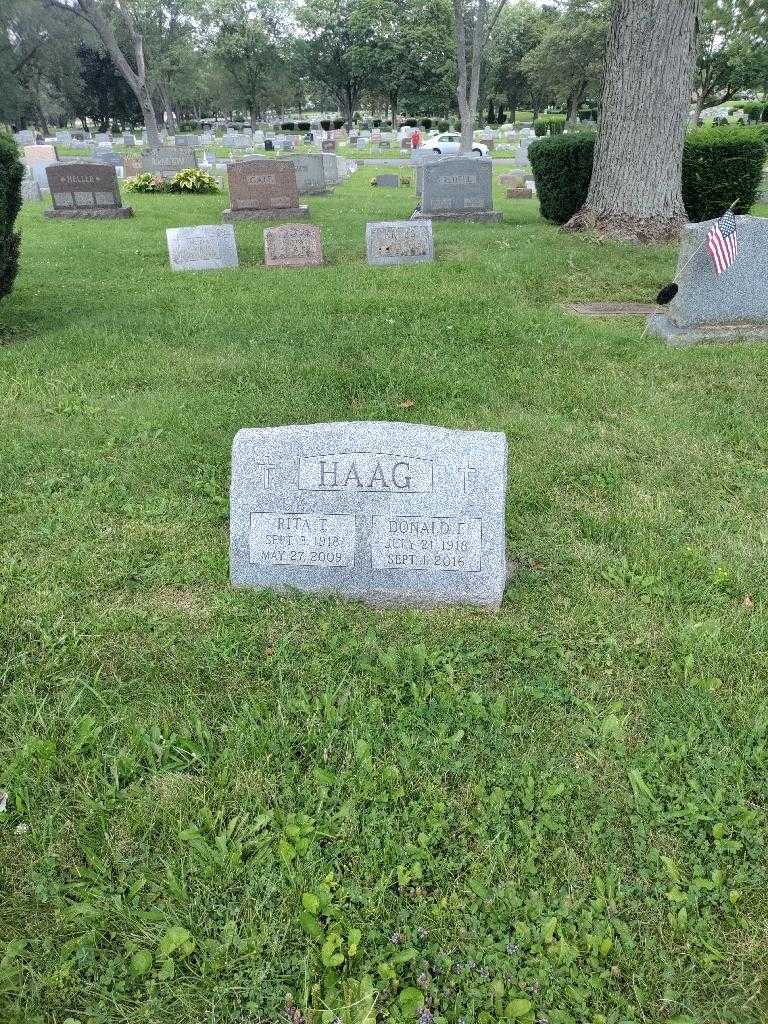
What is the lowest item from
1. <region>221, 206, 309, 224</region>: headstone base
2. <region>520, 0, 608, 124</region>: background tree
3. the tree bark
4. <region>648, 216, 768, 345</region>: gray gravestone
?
<region>648, 216, 768, 345</region>: gray gravestone

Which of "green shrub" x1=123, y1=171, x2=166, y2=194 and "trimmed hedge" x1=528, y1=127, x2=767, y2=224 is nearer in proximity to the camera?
"trimmed hedge" x1=528, y1=127, x2=767, y2=224

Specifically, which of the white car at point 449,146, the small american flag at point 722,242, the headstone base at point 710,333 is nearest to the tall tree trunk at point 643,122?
the headstone base at point 710,333

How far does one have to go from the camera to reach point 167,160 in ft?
79.2

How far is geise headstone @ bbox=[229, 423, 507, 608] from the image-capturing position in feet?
10.0

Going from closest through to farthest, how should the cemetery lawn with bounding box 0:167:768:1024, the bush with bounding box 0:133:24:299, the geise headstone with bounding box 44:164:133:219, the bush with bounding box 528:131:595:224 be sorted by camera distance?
1. the cemetery lawn with bounding box 0:167:768:1024
2. the bush with bounding box 0:133:24:299
3. the bush with bounding box 528:131:595:224
4. the geise headstone with bounding box 44:164:133:219

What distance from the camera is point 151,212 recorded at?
1505cm

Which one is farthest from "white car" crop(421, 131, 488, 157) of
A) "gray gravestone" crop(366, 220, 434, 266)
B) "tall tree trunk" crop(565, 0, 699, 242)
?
"gray gravestone" crop(366, 220, 434, 266)

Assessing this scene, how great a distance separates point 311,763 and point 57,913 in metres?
0.89

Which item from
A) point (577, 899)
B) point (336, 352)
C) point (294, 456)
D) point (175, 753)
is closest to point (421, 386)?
point (336, 352)

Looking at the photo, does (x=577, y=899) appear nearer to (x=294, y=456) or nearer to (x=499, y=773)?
(x=499, y=773)

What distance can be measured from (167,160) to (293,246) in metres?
17.8

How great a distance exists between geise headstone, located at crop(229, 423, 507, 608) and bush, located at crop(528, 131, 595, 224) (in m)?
10.4

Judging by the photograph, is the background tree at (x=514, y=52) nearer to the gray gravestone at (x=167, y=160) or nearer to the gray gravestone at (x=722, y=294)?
the gray gravestone at (x=167, y=160)

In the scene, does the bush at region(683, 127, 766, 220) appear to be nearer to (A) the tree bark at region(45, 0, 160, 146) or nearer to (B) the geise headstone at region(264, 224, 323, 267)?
(B) the geise headstone at region(264, 224, 323, 267)
